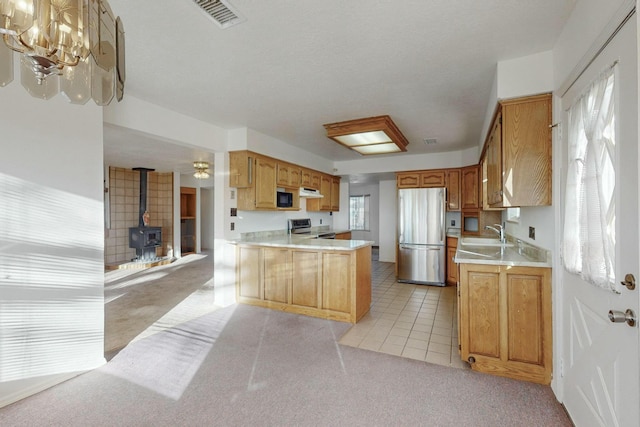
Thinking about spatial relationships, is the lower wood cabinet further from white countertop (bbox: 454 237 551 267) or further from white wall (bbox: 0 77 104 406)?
white wall (bbox: 0 77 104 406)

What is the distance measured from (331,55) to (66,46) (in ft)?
5.34

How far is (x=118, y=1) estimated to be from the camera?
160cm

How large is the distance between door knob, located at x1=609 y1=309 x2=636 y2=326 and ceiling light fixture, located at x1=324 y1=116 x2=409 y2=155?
273 cm

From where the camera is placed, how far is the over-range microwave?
4.56 metres

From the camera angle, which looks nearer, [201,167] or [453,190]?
[453,190]

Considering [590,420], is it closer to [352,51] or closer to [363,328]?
[363,328]

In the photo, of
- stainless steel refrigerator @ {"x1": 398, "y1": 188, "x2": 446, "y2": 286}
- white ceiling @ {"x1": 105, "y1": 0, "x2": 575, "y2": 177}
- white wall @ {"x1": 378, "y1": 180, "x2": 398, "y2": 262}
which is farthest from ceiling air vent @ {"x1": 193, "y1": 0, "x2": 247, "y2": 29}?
white wall @ {"x1": 378, "y1": 180, "x2": 398, "y2": 262}

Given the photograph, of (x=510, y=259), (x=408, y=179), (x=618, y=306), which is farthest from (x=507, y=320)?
(x=408, y=179)

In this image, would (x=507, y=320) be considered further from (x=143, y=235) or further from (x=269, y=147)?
(x=143, y=235)

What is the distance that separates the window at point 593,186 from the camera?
4.28 ft

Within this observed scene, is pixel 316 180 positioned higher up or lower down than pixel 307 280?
higher up

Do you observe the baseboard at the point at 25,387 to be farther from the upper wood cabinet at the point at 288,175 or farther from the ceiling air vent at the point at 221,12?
the upper wood cabinet at the point at 288,175

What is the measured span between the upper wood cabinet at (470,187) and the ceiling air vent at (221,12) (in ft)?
15.0

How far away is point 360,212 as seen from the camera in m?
9.66
